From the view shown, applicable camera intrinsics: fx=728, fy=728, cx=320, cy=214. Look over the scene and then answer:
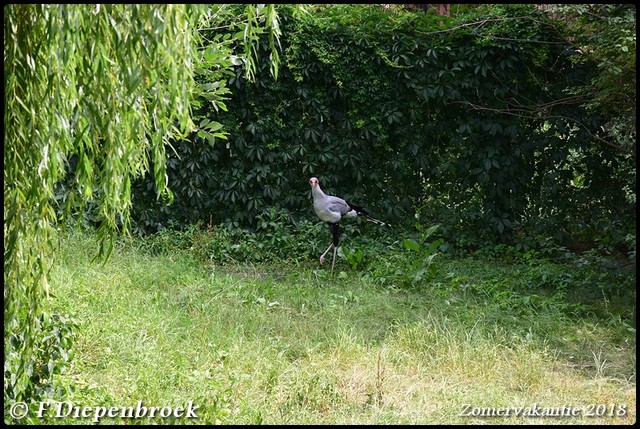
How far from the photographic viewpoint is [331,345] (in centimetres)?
465

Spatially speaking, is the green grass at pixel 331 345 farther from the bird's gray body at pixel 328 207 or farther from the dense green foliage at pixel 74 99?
the dense green foliage at pixel 74 99

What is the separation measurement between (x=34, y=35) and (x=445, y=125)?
5647 mm

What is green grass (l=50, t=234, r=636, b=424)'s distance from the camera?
12.4 feet

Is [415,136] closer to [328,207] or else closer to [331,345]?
[328,207]

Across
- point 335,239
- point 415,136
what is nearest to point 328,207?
point 335,239

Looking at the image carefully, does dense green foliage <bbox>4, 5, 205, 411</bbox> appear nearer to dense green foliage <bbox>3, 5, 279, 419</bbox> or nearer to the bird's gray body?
dense green foliage <bbox>3, 5, 279, 419</bbox>

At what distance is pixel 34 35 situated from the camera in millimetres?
2719

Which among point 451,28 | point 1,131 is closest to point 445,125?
point 451,28

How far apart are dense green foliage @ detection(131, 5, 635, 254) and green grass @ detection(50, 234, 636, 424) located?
1321mm

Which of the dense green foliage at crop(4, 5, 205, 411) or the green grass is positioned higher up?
the dense green foliage at crop(4, 5, 205, 411)

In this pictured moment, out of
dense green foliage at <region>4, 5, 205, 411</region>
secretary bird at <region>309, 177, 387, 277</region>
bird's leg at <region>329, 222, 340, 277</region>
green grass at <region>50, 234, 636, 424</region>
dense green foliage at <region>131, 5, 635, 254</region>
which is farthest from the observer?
dense green foliage at <region>131, 5, 635, 254</region>

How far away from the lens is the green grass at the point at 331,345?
12.4ft
